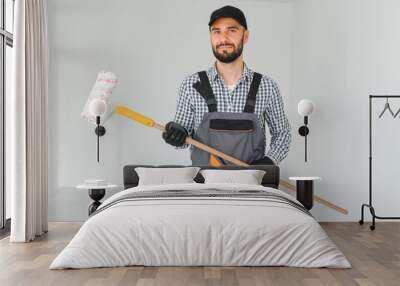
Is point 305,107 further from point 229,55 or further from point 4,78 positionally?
point 4,78

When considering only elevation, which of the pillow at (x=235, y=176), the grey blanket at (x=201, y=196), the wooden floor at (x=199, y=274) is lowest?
the wooden floor at (x=199, y=274)

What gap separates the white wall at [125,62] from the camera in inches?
260

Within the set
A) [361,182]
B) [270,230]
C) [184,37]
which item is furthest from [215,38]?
[270,230]

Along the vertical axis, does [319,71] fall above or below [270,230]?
above

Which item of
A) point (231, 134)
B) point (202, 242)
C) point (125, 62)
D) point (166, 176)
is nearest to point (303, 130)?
point (231, 134)

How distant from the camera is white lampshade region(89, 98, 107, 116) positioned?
640cm

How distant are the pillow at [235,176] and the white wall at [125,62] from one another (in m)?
0.99

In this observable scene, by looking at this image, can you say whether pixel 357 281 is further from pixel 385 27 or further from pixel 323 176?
pixel 385 27

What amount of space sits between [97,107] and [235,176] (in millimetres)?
1896

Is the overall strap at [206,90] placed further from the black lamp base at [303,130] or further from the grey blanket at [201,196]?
the grey blanket at [201,196]

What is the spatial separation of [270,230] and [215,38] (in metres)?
3.18

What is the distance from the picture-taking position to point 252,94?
6547 mm

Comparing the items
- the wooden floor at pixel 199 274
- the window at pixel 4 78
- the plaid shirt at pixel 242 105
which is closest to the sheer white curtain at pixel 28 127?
the window at pixel 4 78

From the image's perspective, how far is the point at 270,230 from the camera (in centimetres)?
413
